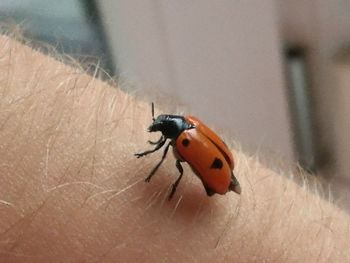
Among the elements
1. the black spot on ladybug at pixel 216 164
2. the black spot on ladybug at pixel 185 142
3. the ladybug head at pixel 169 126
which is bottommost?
the black spot on ladybug at pixel 216 164

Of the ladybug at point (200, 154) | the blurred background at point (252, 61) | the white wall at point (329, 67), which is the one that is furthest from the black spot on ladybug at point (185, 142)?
the white wall at point (329, 67)

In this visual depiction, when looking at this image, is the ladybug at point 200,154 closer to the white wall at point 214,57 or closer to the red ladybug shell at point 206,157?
the red ladybug shell at point 206,157

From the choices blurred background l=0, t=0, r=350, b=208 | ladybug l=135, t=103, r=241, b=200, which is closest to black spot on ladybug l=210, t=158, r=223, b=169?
ladybug l=135, t=103, r=241, b=200

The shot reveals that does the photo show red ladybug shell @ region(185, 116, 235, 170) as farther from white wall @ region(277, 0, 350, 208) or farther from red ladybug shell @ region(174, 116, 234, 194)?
white wall @ region(277, 0, 350, 208)

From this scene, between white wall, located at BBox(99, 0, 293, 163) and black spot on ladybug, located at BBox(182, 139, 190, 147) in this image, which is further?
white wall, located at BBox(99, 0, 293, 163)

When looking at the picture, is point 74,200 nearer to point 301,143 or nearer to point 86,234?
point 86,234

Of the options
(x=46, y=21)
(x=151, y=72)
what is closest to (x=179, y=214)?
(x=46, y=21)

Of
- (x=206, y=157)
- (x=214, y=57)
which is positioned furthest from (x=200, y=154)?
(x=214, y=57)

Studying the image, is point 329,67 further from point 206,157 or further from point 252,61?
point 206,157
